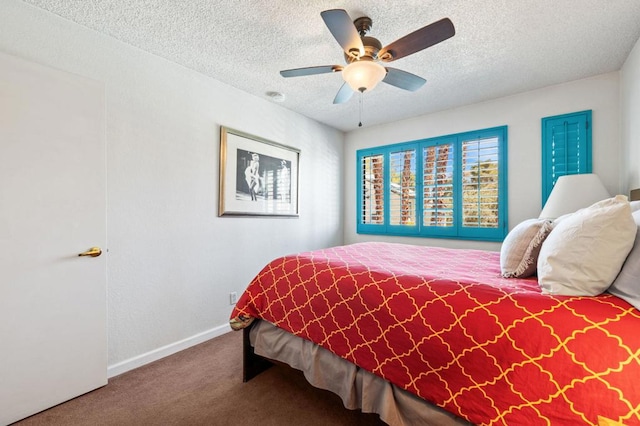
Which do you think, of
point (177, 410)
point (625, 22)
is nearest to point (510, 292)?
point (177, 410)

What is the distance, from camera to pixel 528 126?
3.00 meters

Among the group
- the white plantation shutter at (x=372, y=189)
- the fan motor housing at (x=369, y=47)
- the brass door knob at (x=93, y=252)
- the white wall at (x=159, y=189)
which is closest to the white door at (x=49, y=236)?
A: the brass door knob at (x=93, y=252)

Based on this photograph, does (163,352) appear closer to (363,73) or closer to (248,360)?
(248,360)

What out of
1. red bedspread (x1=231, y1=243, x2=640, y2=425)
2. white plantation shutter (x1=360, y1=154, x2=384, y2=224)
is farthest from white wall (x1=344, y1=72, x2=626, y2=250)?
red bedspread (x1=231, y1=243, x2=640, y2=425)

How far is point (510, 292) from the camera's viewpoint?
1.18 m

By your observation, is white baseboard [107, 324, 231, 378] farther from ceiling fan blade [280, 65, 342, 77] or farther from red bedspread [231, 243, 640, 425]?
ceiling fan blade [280, 65, 342, 77]

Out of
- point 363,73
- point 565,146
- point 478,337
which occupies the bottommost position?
point 478,337

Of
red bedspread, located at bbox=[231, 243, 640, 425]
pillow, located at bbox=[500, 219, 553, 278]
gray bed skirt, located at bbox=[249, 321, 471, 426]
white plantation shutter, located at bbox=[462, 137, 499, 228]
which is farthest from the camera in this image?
white plantation shutter, located at bbox=[462, 137, 499, 228]

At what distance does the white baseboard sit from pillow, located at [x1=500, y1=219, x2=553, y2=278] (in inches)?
98.6

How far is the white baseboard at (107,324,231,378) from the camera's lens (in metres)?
2.06

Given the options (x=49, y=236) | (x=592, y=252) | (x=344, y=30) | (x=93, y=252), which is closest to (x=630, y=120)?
(x=592, y=252)

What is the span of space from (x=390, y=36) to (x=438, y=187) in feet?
6.77

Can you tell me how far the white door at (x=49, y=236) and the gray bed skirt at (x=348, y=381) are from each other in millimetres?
1144

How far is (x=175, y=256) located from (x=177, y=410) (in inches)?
46.9
